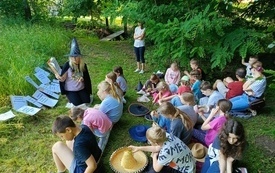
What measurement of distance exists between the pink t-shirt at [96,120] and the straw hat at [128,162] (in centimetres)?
48

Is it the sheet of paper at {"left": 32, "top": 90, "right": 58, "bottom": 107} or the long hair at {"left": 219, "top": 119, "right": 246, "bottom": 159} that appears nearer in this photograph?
the long hair at {"left": 219, "top": 119, "right": 246, "bottom": 159}

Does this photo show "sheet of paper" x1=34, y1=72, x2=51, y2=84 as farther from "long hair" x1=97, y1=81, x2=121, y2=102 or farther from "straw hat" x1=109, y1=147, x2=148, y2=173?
"straw hat" x1=109, y1=147, x2=148, y2=173

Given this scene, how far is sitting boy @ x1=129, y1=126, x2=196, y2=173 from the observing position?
10.2 ft

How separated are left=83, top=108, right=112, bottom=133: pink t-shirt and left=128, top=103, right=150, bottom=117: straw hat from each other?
105 cm

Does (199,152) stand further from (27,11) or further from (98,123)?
(27,11)

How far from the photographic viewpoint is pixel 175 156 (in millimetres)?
3119

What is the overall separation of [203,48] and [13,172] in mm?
3795

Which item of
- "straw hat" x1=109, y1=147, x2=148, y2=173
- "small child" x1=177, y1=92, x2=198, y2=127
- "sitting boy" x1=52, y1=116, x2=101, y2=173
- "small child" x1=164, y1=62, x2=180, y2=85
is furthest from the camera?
"small child" x1=164, y1=62, x2=180, y2=85

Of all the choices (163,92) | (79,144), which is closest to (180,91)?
(163,92)

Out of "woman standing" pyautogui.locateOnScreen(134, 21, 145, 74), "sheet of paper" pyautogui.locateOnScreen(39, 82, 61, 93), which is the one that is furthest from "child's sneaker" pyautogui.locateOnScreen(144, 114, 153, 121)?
"woman standing" pyautogui.locateOnScreen(134, 21, 145, 74)

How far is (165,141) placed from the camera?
124 inches

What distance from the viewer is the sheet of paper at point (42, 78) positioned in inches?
245

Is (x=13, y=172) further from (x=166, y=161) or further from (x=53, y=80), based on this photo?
(x=53, y=80)

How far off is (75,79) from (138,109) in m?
1.27
